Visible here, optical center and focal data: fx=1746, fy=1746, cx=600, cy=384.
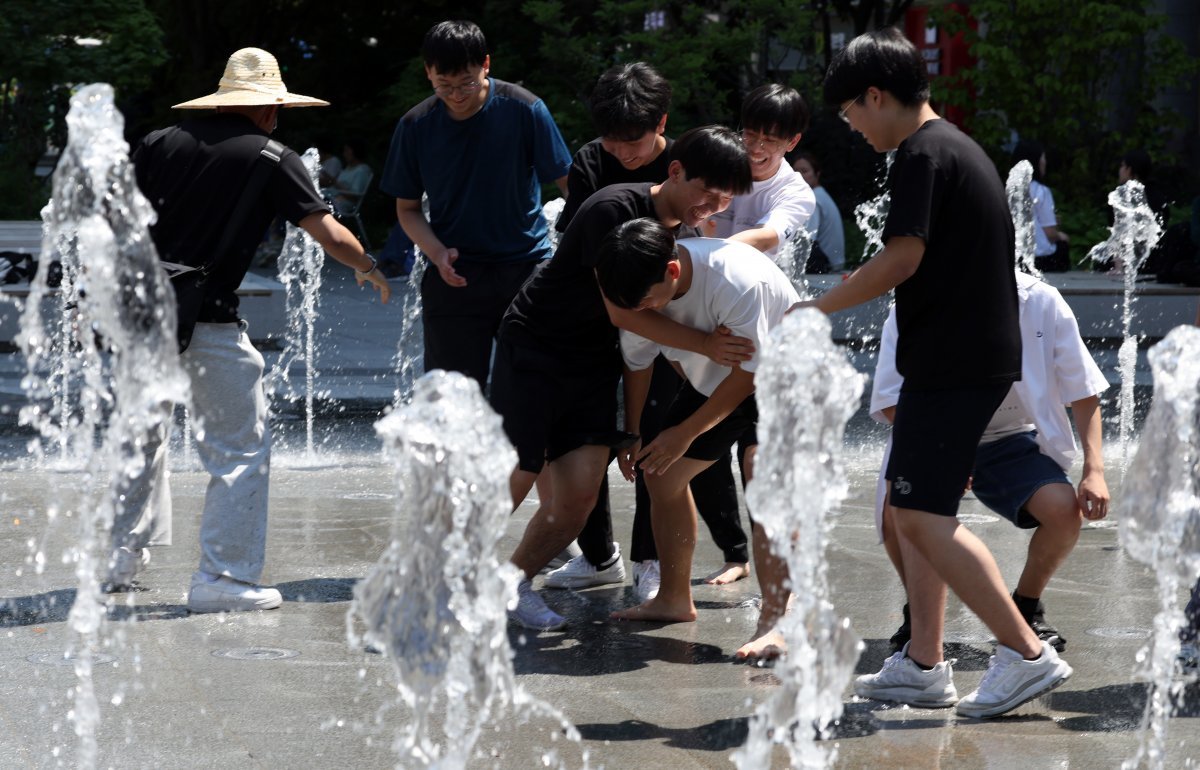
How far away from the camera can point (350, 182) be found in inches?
776

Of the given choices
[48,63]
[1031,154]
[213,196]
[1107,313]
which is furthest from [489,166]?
[48,63]

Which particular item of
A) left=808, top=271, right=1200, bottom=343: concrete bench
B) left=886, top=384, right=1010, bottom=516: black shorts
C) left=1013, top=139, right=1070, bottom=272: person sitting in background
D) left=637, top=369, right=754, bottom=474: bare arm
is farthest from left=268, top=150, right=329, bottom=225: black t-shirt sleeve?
left=1013, top=139, right=1070, bottom=272: person sitting in background

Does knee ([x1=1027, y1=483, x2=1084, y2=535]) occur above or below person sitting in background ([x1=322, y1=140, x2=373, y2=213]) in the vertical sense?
below

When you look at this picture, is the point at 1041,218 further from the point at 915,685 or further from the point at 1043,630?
the point at 915,685

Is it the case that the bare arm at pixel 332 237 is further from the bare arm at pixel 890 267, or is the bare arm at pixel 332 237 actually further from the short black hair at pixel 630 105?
the bare arm at pixel 890 267

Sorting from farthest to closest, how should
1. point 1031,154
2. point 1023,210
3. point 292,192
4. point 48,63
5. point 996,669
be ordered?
point 48,63 → point 1023,210 → point 1031,154 → point 292,192 → point 996,669

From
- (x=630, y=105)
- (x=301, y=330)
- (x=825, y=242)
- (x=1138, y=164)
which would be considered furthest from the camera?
(x=1138, y=164)

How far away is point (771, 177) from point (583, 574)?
1467 millimetres

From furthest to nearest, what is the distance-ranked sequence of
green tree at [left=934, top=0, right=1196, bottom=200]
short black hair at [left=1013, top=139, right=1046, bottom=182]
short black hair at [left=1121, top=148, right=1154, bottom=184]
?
1. green tree at [left=934, top=0, right=1196, bottom=200]
2. short black hair at [left=1121, top=148, right=1154, bottom=184]
3. short black hair at [left=1013, top=139, right=1046, bottom=182]

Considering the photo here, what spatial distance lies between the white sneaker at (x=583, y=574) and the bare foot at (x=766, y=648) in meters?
1.11

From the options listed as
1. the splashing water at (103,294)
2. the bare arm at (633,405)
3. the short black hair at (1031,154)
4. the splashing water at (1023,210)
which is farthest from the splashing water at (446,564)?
the short black hair at (1031,154)

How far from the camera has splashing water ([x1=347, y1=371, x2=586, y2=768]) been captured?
382 centimetres

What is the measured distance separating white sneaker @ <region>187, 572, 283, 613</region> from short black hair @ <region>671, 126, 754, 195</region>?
6.08 ft

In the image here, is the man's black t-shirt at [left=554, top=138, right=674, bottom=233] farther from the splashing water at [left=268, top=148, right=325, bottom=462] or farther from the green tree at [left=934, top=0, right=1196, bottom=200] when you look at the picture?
the green tree at [left=934, top=0, right=1196, bottom=200]
